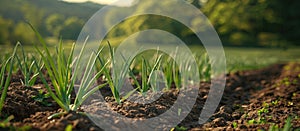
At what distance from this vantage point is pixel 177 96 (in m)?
3.23

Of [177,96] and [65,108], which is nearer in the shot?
[65,108]

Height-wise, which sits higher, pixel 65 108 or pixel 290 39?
pixel 290 39

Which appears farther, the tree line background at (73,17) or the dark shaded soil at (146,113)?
the tree line background at (73,17)

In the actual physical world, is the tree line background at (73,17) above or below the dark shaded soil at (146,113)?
above

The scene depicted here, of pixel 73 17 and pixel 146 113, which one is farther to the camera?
pixel 73 17

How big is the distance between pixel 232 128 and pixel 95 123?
1047 mm

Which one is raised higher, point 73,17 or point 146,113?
point 73,17

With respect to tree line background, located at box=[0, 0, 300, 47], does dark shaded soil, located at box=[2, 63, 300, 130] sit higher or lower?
lower

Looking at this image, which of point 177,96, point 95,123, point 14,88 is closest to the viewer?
point 95,123

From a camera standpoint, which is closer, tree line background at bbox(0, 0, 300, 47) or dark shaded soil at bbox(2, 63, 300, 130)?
dark shaded soil at bbox(2, 63, 300, 130)

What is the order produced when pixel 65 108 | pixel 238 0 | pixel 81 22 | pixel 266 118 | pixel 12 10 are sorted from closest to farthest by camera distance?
1. pixel 65 108
2. pixel 266 118
3. pixel 81 22
4. pixel 238 0
5. pixel 12 10

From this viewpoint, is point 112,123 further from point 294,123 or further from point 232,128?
point 294,123

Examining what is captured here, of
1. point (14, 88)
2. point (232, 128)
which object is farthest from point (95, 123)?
point (14, 88)

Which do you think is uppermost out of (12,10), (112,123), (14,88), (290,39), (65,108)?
(12,10)
